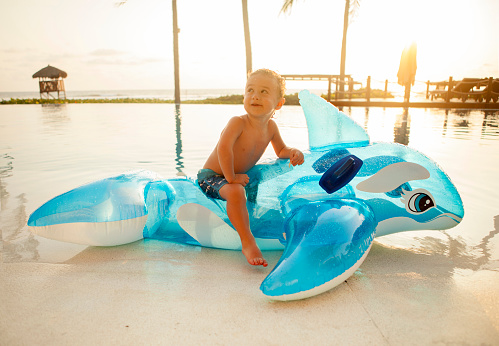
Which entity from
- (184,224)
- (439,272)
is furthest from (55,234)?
(439,272)

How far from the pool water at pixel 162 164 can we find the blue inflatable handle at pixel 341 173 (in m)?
0.64

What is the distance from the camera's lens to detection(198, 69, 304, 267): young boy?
7.00 ft

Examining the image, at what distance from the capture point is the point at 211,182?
231cm

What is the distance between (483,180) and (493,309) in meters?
2.69

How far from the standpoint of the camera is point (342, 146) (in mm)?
2326

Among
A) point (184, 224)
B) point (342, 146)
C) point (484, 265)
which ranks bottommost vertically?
point (484, 265)

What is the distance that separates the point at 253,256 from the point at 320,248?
0.42m

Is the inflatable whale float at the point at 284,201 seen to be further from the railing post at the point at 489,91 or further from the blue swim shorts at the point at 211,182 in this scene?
the railing post at the point at 489,91

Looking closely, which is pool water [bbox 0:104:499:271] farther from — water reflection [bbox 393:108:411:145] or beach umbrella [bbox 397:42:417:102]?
beach umbrella [bbox 397:42:417:102]

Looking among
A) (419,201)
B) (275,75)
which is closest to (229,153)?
(275,75)

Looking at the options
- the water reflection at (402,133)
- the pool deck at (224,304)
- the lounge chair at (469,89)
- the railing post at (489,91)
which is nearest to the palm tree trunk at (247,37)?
the water reflection at (402,133)

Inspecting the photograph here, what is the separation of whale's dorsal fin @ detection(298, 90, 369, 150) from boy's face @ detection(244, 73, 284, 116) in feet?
0.99

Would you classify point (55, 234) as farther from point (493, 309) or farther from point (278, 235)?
point (493, 309)

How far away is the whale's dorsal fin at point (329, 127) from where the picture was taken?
2.35 m
